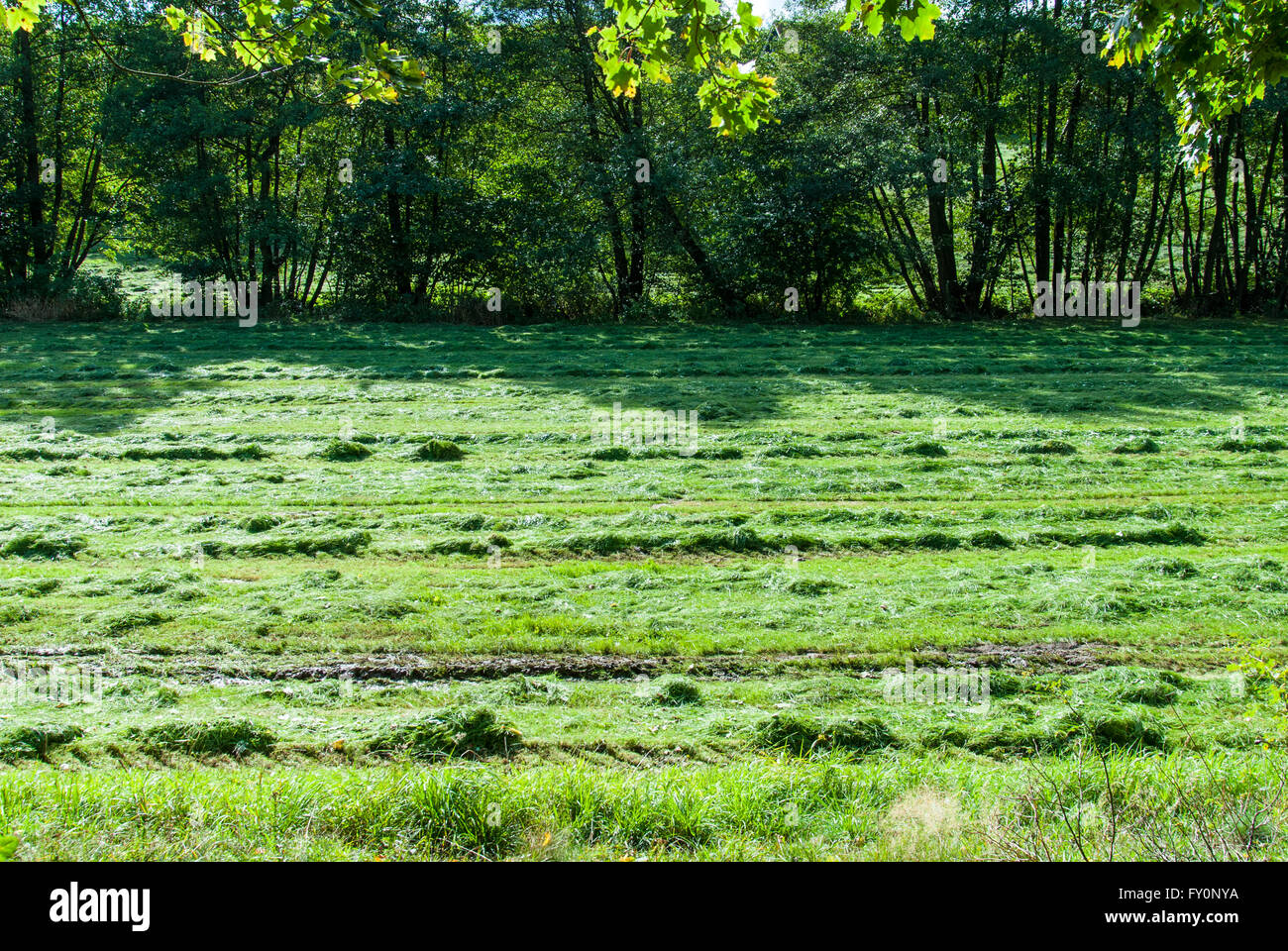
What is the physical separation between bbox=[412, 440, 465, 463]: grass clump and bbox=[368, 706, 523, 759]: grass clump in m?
7.04

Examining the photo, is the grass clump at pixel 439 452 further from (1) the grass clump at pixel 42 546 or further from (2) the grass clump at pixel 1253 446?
(2) the grass clump at pixel 1253 446

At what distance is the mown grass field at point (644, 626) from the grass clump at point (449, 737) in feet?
0.07

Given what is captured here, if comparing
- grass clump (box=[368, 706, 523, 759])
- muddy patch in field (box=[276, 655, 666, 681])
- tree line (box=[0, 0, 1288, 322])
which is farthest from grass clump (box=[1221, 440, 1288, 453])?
tree line (box=[0, 0, 1288, 322])

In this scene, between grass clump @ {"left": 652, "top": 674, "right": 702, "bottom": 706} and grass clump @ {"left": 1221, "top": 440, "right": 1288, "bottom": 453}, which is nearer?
grass clump @ {"left": 652, "top": 674, "right": 702, "bottom": 706}

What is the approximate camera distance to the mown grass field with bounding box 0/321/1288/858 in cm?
426

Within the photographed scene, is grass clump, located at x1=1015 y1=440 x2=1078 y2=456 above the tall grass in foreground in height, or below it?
above

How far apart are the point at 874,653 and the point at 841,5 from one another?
2438cm

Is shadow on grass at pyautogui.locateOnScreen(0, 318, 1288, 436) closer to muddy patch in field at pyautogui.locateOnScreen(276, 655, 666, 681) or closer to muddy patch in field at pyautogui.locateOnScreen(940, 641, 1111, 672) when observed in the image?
muddy patch in field at pyautogui.locateOnScreen(940, 641, 1111, 672)

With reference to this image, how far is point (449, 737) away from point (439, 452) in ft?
24.3

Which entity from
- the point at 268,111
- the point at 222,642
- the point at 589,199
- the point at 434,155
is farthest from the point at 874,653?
the point at 268,111

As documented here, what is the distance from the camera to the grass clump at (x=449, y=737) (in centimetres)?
517

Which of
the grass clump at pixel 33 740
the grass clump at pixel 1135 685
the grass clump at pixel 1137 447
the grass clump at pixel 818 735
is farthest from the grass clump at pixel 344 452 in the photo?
the grass clump at pixel 1137 447

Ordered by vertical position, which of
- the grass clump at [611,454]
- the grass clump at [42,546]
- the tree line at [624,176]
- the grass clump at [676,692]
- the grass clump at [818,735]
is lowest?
the grass clump at [818,735]

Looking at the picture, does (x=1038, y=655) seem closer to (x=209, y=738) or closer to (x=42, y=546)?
(x=209, y=738)
